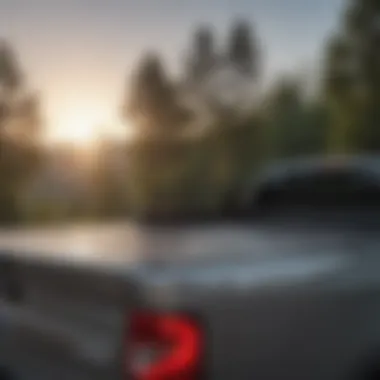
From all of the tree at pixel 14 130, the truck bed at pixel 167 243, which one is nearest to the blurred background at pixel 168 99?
the tree at pixel 14 130

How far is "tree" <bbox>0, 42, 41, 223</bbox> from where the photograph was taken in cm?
780

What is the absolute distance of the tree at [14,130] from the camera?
7.80 m

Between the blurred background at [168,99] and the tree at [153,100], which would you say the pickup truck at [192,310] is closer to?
the blurred background at [168,99]

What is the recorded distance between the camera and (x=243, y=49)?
8.90 meters

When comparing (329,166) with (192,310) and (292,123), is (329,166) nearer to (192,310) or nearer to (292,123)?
(192,310)

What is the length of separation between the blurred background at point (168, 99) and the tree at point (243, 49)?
0.03 ft

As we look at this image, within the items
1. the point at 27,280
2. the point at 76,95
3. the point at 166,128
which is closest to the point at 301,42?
the point at 166,128

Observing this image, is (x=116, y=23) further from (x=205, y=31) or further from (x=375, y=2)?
(x=375, y=2)

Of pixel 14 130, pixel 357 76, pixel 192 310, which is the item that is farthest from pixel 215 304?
pixel 357 76

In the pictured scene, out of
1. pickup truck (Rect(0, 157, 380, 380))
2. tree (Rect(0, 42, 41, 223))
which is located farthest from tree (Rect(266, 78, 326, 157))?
pickup truck (Rect(0, 157, 380, 380))

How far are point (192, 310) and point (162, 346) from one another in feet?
0.35

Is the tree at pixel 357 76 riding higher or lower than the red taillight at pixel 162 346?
lower

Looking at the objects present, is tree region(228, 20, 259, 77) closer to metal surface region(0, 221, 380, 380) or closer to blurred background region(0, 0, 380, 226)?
blurred background region(0, 0, 380, 226)

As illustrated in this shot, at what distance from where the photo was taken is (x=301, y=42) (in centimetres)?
893
